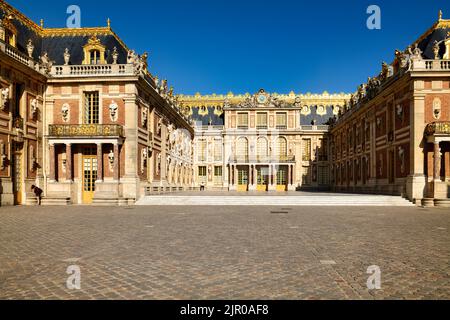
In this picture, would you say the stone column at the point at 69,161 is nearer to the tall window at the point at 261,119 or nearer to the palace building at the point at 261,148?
the palace building at the point at 261,148

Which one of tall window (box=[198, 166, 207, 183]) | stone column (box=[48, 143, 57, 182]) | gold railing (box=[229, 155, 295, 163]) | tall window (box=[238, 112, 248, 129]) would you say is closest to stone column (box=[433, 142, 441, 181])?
stone column (box=[48, 143, 57, 182])

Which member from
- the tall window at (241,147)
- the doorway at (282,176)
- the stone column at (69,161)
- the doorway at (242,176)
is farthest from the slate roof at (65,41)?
the doorway at (282,176)

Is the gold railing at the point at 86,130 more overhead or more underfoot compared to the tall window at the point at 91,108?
more underfoot

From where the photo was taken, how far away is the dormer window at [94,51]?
29.4 m

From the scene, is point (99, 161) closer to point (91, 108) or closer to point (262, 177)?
point (91, 108)

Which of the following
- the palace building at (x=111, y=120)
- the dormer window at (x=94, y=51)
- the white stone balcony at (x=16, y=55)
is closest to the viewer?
the white stone balcony at (x=16, y=55)

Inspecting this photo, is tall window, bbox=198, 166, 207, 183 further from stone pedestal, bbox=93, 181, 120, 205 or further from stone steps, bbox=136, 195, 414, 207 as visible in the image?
stone pedestal, bbox=93, 181, 120, 205

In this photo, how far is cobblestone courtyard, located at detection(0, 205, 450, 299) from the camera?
5.64m

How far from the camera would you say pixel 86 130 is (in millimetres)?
27125

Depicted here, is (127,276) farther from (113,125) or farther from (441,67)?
(441,67)

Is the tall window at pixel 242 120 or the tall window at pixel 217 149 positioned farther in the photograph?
the tall window at pixel 242 120

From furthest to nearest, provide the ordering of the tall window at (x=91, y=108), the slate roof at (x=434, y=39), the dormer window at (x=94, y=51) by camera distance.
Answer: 1. the dormer window at (x=94, y=51)
2. the slate roof at (x=434, y=39)
3. the tall window at (x=91, y=108)

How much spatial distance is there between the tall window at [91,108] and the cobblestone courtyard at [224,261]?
55.3ft

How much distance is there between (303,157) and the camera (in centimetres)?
6238
